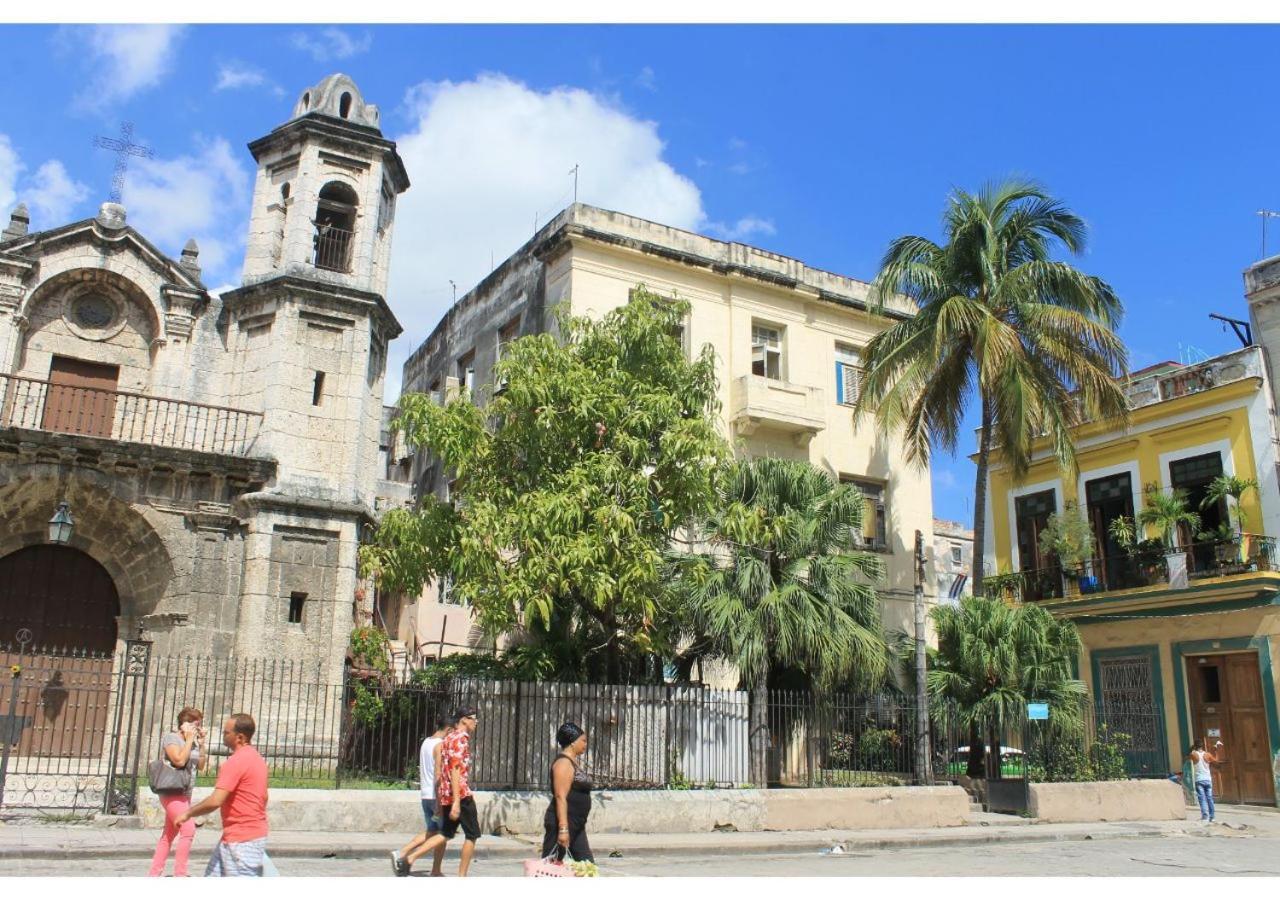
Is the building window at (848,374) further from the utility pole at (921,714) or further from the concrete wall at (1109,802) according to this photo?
the concrete wall at (1109,802)

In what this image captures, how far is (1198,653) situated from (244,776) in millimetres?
21667

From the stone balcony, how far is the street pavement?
381 inches

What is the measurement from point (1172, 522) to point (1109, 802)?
7.63 meters

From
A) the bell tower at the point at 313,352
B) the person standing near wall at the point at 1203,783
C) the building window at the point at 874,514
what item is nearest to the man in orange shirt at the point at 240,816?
the bell tower at the point at 313,352

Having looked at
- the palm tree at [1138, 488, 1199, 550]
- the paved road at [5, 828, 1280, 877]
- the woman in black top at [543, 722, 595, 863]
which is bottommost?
the paved road at [5, 828, 1280, 877]

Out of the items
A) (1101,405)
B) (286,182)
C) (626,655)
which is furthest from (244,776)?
(1101,405)

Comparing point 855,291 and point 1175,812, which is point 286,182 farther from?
point 1175,812

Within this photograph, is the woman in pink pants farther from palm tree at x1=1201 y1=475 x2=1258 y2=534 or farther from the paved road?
palm tree at x1=1201 y1=475 x2=1258 y2=534

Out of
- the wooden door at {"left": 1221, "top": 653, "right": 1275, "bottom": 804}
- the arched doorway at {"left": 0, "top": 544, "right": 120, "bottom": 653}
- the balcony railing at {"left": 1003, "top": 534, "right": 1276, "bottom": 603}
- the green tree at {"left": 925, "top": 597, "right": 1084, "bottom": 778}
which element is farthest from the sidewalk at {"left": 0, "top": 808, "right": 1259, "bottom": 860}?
the arched doorway at {"left": 0, "top": 544, "right": 120, "bottom": 653}

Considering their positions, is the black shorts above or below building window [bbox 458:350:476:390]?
below

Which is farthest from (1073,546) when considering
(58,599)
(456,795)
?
(58,599)

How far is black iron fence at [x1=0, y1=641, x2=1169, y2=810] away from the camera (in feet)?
47.1

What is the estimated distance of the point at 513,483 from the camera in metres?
15.4

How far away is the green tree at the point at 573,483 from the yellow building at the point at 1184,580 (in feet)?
33.0
